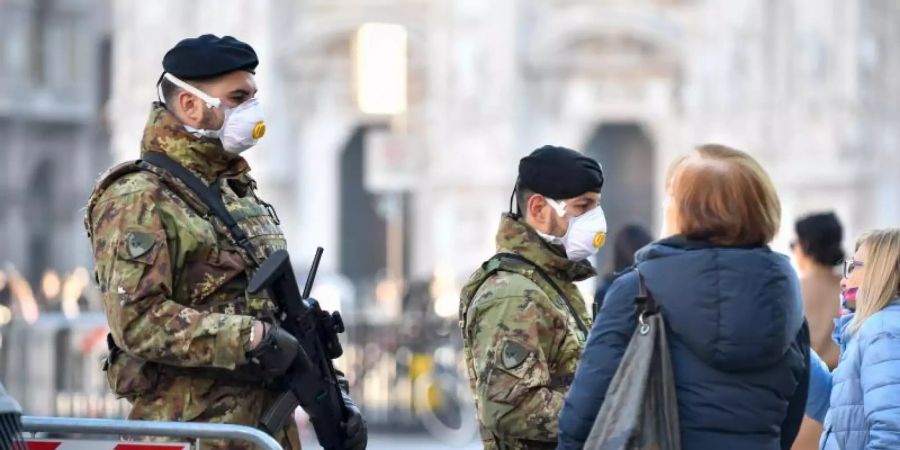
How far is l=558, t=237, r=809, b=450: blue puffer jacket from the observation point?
18.5 ft

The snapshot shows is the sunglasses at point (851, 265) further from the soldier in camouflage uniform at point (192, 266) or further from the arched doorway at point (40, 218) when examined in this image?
the arched doorway at point (40, 218)

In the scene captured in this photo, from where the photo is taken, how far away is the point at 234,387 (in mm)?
6391

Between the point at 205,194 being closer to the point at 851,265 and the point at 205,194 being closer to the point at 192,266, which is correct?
the point at 192,266

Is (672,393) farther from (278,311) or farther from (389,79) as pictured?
(389,79)

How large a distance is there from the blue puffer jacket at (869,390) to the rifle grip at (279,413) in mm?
1589

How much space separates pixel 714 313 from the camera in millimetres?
5637

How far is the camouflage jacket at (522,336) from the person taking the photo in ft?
21.2

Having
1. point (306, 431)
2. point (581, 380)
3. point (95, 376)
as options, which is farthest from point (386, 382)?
point (581, 380)

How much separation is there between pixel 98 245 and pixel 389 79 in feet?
59.9

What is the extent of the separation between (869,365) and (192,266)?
1949 mm

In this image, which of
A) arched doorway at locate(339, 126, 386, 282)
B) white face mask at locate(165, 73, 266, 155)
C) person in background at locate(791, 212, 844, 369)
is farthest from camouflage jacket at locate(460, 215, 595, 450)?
arched doorway at locate(339, 126, 386, 282)

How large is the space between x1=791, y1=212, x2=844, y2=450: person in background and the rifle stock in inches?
131

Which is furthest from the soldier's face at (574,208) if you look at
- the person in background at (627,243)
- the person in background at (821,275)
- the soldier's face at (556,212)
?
the person in background at (627,243)

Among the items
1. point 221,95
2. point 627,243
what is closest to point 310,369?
point 221,95
